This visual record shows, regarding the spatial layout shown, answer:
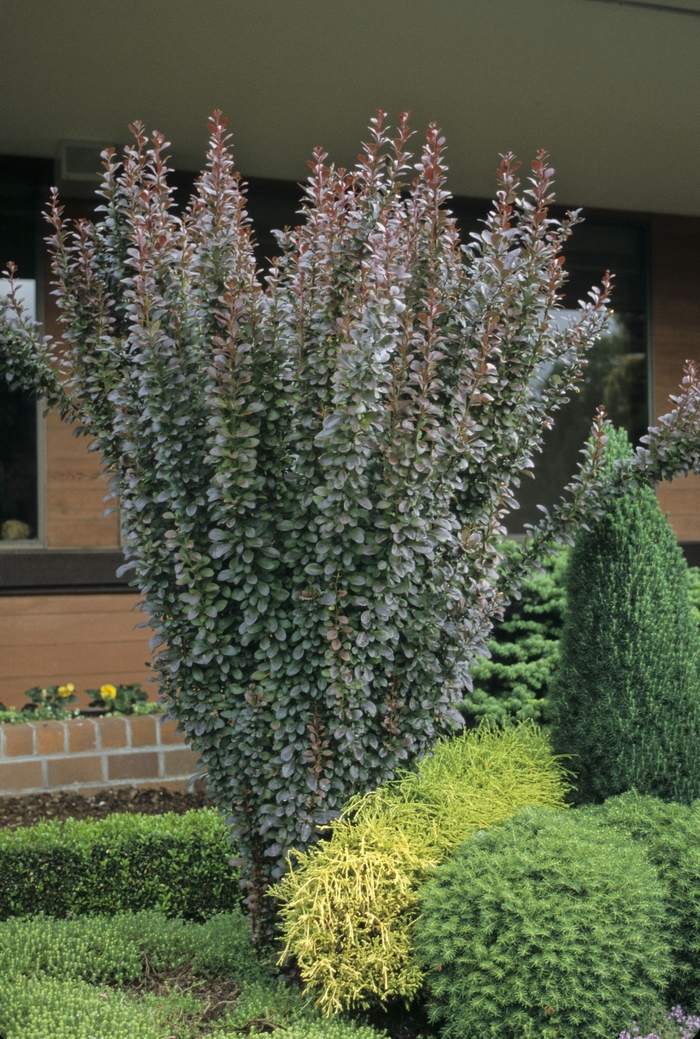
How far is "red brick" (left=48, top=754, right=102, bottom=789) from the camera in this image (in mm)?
4465

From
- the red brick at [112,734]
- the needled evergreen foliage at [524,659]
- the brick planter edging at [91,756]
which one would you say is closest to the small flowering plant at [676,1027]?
the needled evergreen foliage at [524,659]

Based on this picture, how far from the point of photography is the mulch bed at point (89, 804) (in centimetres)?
430

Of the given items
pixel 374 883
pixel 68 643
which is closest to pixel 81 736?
pixel 68 643

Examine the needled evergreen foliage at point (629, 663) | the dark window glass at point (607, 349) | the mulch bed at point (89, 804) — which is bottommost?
the mulch bed at point (89, 804)

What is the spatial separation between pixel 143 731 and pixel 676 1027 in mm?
2731

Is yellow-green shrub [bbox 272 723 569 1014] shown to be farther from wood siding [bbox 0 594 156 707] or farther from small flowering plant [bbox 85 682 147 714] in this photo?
wood siding [bbox 0 594 156 707]

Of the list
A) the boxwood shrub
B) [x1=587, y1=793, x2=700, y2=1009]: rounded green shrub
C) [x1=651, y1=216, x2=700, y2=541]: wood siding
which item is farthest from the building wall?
[x1=651, y1=216, x2=700, y2=541]: wood siding

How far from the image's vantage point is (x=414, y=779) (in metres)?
3.28

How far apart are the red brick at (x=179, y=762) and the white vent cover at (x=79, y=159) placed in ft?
11.5

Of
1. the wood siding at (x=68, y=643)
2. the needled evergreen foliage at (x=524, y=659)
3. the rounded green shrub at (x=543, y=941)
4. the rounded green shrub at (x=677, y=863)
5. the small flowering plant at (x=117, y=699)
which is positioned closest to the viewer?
the rounded green shrub at (x=543, y=941)

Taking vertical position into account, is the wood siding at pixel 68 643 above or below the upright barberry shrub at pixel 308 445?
below

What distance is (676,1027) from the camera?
2719mm

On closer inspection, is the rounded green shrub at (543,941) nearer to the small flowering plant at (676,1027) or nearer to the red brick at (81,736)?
the small flowering plant at (676,1027)

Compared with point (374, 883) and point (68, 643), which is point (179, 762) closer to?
point (68, 643)
